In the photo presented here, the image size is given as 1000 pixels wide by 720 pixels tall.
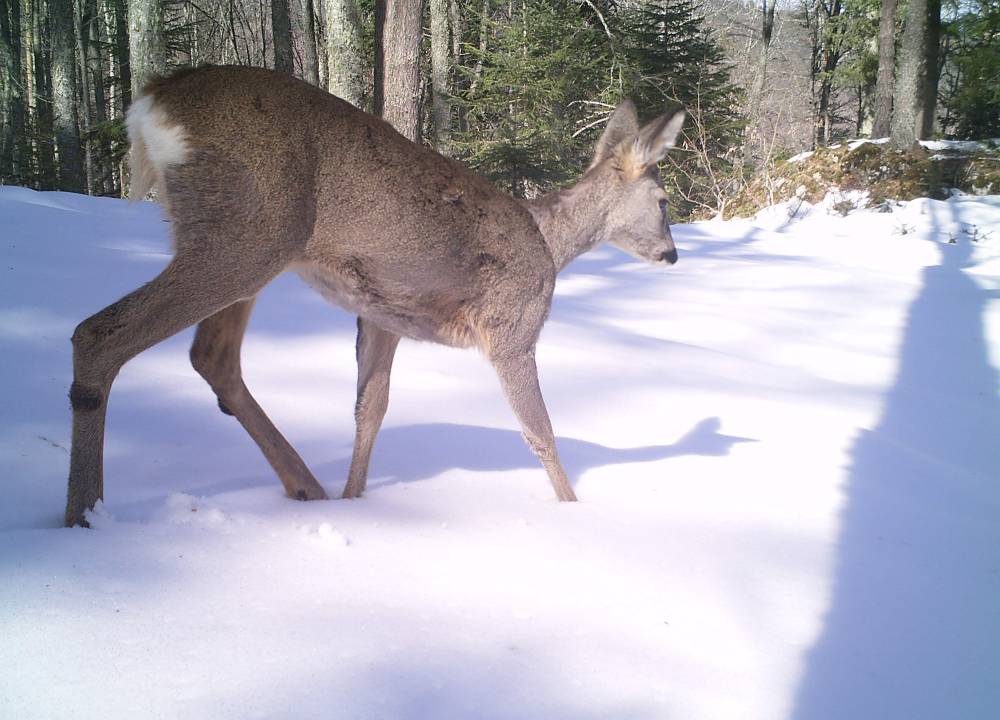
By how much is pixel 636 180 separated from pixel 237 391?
8.49 ft

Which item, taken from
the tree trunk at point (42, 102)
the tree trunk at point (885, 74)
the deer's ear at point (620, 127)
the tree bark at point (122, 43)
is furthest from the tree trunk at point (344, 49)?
the tree trunk at point (885, 74)

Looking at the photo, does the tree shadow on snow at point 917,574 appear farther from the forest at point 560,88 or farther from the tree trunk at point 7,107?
the tree trunk at point 7,107

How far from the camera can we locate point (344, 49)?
9898 millimetres

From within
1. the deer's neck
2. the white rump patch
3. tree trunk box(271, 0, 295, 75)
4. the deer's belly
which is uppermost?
tree trunk box(271, 0, 295, 75)

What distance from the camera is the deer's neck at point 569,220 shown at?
434 cm

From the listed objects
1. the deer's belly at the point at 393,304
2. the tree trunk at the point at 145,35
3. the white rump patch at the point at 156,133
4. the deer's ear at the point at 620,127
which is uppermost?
the tree trunk at the point at 145,35

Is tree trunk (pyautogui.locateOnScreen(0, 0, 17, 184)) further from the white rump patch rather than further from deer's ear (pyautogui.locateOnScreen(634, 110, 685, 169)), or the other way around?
deer's ear (pyautogui.locateOnScreen(634, 110, 685, 169))

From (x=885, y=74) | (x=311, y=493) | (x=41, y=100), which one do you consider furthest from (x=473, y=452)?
(x=41, y=100)

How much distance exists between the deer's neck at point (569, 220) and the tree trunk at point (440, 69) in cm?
1595

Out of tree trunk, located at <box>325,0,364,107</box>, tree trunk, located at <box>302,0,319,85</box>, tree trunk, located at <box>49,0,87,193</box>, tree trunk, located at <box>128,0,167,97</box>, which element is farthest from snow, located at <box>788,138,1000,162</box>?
tree trunk, located at <box>49,0,87,193</box>

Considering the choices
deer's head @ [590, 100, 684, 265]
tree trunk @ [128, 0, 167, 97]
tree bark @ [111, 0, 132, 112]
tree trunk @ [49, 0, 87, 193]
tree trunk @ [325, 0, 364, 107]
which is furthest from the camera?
tree bark @ [111, 0, 132, 112]

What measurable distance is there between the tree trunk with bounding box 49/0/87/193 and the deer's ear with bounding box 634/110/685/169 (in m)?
16.5

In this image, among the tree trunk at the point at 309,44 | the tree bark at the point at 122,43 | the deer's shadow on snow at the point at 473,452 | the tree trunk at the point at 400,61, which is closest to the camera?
the deer's shadow on snow at the point at 473,452

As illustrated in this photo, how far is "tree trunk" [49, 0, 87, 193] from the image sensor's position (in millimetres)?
17422
